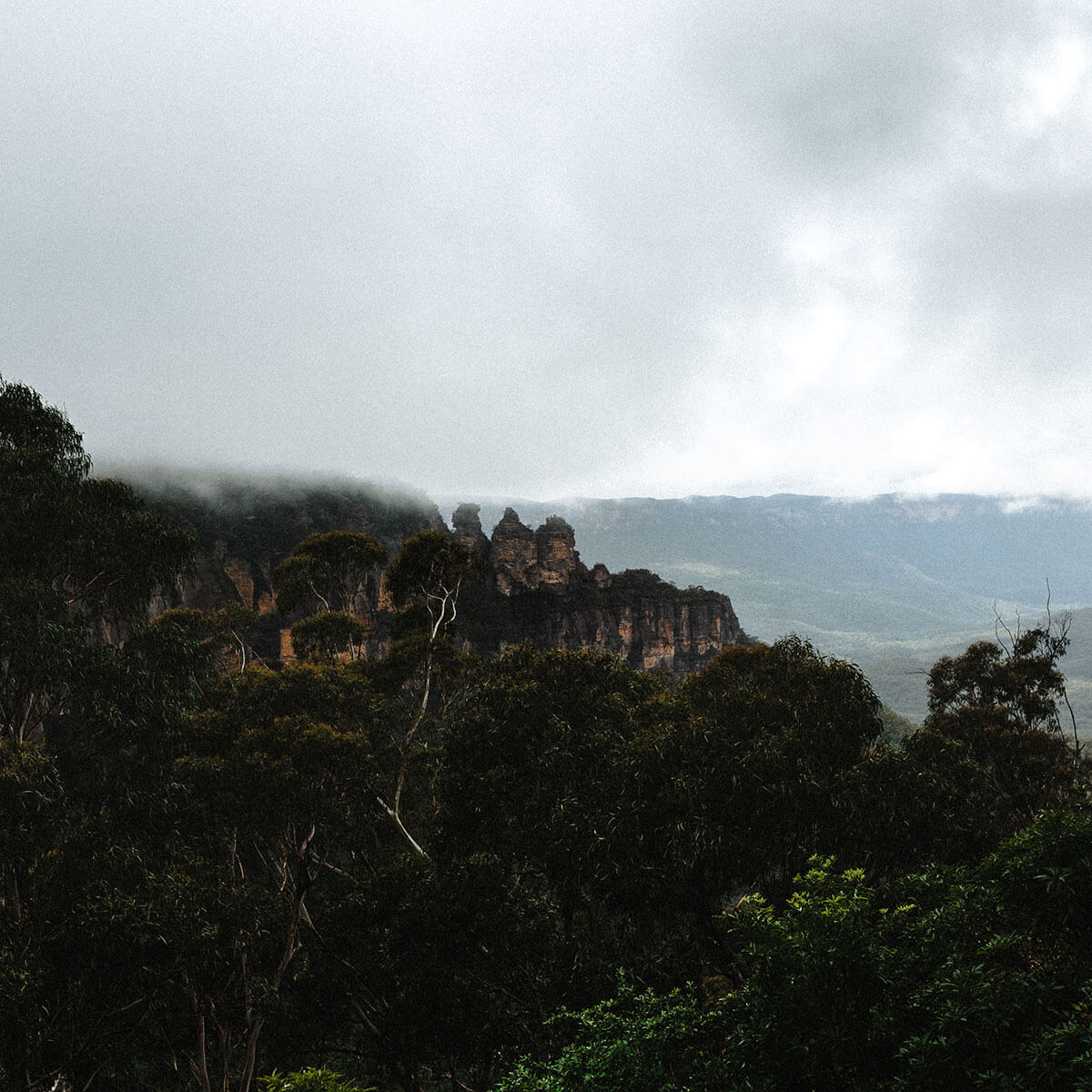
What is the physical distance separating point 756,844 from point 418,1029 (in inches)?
325

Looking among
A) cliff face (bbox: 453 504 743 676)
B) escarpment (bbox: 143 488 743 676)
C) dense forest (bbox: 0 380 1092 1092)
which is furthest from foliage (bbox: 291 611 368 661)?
cliff face (bbox: 453 504 743 676)

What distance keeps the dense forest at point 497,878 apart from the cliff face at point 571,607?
75.2 meters

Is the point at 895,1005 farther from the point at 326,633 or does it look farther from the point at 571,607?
the point at 571,607

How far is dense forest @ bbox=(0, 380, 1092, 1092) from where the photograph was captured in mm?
8258

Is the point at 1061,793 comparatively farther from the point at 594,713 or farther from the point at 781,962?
the point at 781,962

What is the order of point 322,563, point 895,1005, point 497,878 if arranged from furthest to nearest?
1. point 322,563
2. point 497,878
3. point 895,1005

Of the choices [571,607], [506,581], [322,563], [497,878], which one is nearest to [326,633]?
[322,563]

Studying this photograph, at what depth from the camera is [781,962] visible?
28.7 ft

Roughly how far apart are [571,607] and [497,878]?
89634 millimetres

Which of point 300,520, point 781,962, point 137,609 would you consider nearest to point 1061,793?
point 781,962

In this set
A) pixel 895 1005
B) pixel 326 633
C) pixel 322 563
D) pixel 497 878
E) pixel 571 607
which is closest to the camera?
pixel 895 1005

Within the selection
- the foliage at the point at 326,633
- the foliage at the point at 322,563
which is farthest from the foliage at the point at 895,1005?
the foliage at the point at 322,563

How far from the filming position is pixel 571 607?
10450cm

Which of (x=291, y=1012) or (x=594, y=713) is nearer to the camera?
(x=291, y=1012)
